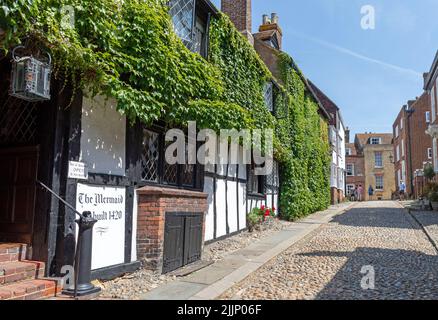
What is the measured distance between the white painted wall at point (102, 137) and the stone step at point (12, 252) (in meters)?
1.30

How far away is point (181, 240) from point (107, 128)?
231cm

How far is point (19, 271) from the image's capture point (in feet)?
14.4

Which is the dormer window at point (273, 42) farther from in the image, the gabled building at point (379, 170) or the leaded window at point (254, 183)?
the gabled building at point (379, 170)

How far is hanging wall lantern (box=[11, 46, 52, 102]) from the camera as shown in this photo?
4.26 meters

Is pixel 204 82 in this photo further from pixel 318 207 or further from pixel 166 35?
pixel 318 207

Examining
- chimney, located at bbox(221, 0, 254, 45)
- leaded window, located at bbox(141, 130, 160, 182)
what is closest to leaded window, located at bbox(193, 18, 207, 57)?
leaded window, located at bbox(141, 130, 160, 182)

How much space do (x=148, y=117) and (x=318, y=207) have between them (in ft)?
54.1

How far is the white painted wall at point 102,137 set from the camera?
211 inches

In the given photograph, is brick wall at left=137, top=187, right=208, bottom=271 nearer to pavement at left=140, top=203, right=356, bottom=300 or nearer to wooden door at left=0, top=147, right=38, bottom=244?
pavement at left=140, top=203, right=356, bottom=300

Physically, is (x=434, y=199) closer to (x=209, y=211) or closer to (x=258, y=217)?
(x=258, y=217)

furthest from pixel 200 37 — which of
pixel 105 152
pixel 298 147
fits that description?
pixel 298 147

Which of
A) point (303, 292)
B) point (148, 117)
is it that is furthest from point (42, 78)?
point (303, 292)

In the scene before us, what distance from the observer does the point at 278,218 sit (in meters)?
15.0

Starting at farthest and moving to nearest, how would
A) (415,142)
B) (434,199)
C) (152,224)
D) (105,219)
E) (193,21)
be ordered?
(415,142) < (434,199) < (193,21) < (152,224) < (105,219)
